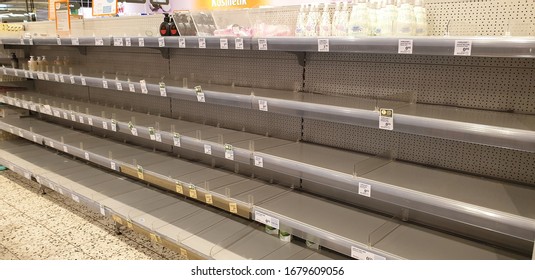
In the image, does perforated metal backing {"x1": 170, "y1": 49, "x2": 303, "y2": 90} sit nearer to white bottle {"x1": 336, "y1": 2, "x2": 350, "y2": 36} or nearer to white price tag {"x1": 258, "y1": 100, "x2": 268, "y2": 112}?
white price tag {"x1": 258, "y1": 100, "x2": 268, "y2": 112}

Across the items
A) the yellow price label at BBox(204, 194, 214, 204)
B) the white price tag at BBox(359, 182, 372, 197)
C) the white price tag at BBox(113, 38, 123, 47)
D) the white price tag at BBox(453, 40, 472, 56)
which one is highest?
the white price tag at BBox(113, 38, 123, 47)

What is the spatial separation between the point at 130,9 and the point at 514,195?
7.83 m

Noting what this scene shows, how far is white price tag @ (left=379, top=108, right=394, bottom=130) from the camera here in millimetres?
1578

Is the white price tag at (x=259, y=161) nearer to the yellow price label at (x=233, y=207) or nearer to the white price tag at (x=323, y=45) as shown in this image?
the yellow price label at (x=233, y=207)

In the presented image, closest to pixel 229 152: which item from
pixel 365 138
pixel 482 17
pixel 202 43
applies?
pixel 202 43

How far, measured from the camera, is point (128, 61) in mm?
3719

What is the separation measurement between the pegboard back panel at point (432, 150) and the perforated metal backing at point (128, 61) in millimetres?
1643

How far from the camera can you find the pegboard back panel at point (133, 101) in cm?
→ 349

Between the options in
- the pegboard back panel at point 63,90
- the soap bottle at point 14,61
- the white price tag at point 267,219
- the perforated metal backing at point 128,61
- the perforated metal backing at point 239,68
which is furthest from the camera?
the soap bottle at point 14,61

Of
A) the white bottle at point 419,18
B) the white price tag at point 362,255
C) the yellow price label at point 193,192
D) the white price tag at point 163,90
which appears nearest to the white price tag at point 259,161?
the yellow price label at point 193,192

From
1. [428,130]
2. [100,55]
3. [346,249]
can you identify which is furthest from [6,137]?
[428,130]

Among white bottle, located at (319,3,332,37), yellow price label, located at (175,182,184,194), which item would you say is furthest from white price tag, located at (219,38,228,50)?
yellow price label, located at (175,182,184,194)

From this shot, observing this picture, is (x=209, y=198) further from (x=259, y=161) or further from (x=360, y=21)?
(x=360, y=21)

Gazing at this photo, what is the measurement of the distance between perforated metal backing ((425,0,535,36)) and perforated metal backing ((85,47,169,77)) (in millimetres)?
2241
